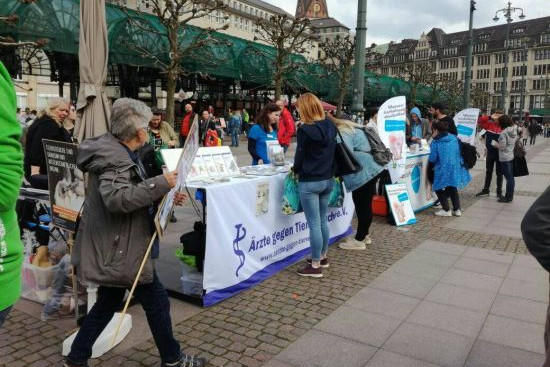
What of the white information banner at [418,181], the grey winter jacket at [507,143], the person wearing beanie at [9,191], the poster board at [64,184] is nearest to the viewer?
the person wearing beanie at [9,191]

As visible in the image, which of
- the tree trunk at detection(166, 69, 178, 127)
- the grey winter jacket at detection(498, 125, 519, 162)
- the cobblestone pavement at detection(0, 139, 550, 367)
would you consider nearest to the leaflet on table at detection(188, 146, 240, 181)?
the cobblestone pavement at detection(0, 139, 550, 367)

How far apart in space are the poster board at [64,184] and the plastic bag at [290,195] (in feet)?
7.43

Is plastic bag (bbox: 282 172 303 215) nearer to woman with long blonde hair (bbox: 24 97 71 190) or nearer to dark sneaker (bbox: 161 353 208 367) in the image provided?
dark sneaker (bbox: 161 353 208 367)

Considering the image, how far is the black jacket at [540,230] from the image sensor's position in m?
1.51

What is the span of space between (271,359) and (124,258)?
53.5 inches

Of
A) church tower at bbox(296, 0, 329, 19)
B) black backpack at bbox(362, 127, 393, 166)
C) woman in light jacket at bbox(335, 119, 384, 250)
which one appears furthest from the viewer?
church tower at bbox(296, 0, 329, 19)

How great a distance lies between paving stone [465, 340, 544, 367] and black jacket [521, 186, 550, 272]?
2.13 meters

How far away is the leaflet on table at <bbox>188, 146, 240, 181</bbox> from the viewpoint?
A: 15.9 feet

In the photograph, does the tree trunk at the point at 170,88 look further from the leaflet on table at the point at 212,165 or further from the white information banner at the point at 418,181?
the leaflet on table at the point at 212,165

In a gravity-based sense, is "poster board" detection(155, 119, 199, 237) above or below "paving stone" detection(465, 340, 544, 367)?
above

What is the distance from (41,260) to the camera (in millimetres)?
4234

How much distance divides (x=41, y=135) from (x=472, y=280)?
4878 mm

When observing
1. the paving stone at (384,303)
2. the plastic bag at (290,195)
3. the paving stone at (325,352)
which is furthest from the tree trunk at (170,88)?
the paving stone at (325,352)

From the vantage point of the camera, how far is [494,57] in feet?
363
